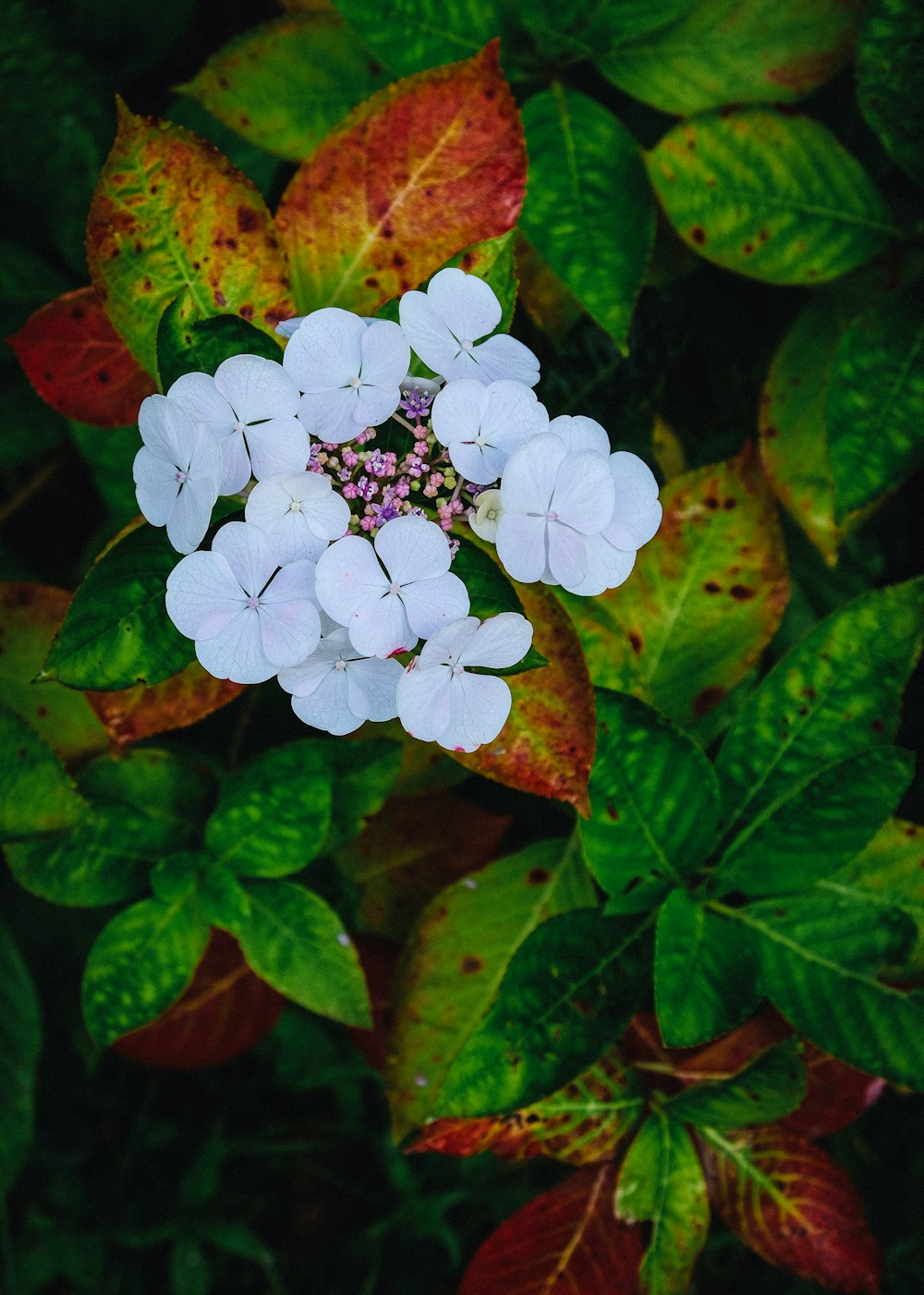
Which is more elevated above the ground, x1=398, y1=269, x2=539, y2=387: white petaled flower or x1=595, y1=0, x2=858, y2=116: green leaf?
x1=595, y1=0, x2=858, y2=116: green leaf

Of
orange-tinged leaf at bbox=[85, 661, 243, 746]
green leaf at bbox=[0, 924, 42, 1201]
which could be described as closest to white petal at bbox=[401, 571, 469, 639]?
orange-tinged leaf at bbox=[85, 661, 243, 746]

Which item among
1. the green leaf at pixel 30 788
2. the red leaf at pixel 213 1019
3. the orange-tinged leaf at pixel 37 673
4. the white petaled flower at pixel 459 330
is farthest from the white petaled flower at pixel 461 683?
the red leaf at pixel 213 1019

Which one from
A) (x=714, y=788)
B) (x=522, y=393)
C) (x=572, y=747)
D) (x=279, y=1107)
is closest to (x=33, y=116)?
(x=522, y=393)

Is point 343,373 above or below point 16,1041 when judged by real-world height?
above

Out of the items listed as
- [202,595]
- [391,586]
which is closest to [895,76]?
[391,586]

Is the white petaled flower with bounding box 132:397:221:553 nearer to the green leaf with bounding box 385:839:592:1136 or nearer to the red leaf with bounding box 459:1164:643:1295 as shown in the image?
the green leaf with bounding box 385:839:592:1136

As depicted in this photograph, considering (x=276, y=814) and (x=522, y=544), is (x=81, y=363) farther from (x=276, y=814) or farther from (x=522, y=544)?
(x=522, y=544)
